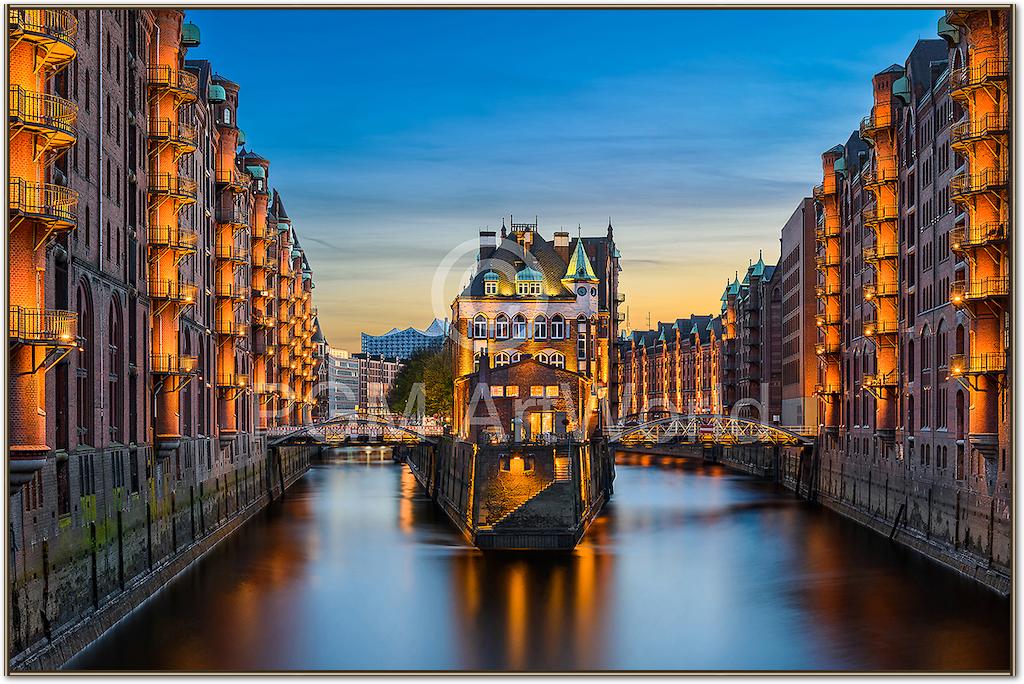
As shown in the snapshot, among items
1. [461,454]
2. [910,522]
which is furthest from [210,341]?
[910,522]

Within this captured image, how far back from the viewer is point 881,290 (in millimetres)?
72500

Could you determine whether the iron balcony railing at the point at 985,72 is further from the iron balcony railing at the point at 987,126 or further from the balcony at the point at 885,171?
the balcony at the point at 885,171

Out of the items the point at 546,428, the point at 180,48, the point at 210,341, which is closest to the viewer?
the point at 180,48

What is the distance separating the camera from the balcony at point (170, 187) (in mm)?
56188

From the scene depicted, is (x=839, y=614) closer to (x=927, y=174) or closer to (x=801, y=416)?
(x=927, y=174)

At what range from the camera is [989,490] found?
5078 cm

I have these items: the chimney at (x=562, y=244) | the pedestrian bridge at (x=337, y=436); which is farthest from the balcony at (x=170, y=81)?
the chimney at (x=562, y=244)

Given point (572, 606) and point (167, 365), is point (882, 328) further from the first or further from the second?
point (167, 365)

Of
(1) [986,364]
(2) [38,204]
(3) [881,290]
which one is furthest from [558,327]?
(2) [38,204]

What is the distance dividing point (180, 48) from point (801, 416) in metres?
66.0

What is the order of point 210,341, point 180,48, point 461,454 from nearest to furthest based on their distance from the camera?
1. point 180,48
2. point 210,341
3. point 461,454

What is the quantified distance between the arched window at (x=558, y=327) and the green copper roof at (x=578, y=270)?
4.11 meters

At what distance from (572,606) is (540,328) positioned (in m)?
62.5

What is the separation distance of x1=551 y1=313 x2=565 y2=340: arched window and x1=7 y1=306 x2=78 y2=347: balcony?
7990cm
